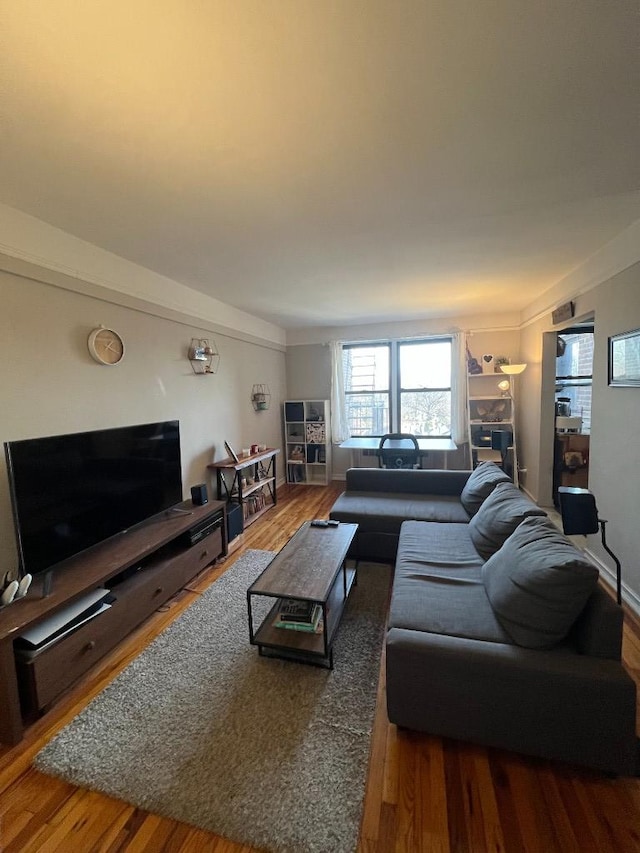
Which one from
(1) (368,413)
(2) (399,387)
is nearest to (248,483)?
(1) (368,413)

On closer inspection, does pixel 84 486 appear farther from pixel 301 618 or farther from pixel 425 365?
pixel 425 365

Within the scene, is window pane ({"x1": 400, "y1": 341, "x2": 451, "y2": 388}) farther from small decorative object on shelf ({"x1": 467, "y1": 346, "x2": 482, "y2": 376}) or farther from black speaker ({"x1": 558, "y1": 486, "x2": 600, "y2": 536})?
black speaker ({"x1": 558, "y1": 486, "x2": 600, "y2": 536})

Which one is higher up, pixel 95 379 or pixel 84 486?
pixel 95 379

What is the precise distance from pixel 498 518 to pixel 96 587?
225 cm

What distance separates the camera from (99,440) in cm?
216

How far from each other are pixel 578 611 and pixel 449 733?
68 cm

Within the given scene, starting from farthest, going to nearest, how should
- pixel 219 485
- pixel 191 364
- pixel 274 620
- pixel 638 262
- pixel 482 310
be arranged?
pixel 482 310 < pixel 219 485 < pixel 191 364 < pixel 638 262 < pixel 274 620

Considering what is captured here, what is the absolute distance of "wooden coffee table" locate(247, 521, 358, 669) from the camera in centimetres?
178

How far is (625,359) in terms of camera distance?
2.26m

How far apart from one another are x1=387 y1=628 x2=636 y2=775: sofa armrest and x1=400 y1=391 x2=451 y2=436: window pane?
4.20m

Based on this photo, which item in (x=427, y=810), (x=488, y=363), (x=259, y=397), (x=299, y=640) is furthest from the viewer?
(x=488, y=363)

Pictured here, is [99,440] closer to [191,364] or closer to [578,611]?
[191,364]

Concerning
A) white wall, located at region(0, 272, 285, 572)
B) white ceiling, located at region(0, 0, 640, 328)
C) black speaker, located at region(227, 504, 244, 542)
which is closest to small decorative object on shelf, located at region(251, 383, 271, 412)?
white wall, located at region(0, 272, 285, 572)

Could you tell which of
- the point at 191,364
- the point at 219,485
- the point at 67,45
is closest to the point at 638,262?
the point at 67,45
